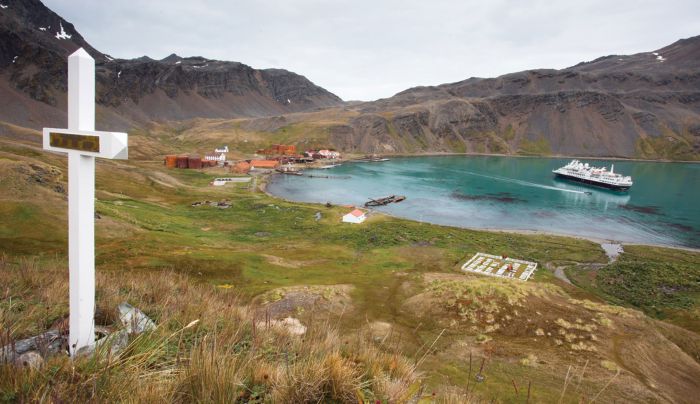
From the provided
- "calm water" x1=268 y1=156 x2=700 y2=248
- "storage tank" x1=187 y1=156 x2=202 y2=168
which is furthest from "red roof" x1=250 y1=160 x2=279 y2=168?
"storage tank" x1=187 y1=156 x2=202 y2=168

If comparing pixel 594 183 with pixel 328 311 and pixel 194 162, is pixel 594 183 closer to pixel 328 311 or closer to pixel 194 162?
pixel 194 162

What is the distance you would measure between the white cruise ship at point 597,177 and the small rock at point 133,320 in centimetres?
13476

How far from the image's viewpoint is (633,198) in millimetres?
103375

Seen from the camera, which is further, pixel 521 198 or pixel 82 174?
pixel 521 198

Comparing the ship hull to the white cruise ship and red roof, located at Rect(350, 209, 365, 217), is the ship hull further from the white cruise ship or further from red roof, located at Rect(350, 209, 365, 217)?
red roof, located at Rect(350, 209, 365, 217)

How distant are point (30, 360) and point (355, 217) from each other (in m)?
56.2

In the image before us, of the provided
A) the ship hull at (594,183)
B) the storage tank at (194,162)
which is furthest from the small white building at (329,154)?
the ship hull at (594,183)

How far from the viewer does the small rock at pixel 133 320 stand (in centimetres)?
680

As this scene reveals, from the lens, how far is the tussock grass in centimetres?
459

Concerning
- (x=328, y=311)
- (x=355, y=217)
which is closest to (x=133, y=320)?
(x=328, y=311)

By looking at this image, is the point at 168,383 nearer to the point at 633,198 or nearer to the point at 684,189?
the point at 633,198

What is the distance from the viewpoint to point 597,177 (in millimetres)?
122250

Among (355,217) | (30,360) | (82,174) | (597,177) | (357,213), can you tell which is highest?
(82,174)

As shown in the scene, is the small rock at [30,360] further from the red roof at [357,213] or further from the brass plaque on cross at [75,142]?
the red roof at [357,213]
